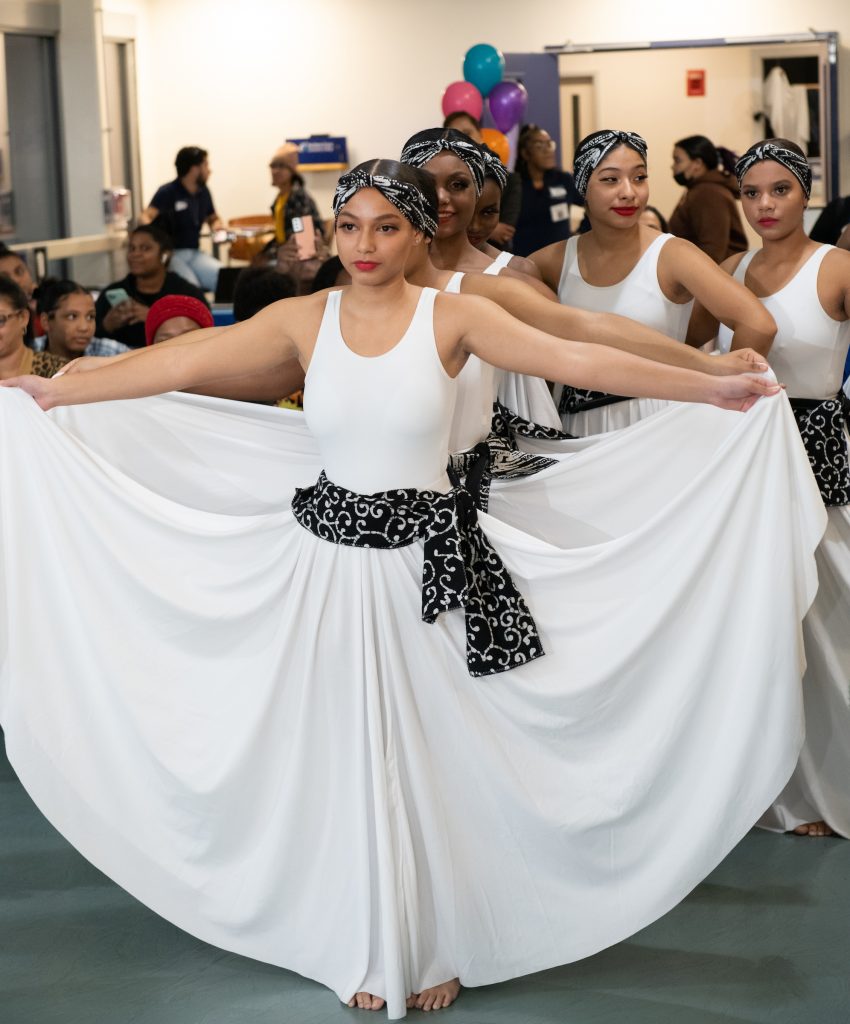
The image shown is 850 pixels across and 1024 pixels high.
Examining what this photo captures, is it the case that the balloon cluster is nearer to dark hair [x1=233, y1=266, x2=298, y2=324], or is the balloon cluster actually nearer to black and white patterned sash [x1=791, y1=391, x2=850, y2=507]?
dark hair [x1=233, y1=266, x2=298, y2=324]

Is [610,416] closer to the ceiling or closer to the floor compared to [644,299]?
closer to the floor

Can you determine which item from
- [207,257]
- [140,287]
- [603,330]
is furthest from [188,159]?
[603,330]

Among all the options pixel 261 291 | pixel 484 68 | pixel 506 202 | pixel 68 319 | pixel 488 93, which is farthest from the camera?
pixel 488 93

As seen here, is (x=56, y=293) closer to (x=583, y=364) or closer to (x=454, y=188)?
(x=454, y=188)

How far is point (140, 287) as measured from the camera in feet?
21.7

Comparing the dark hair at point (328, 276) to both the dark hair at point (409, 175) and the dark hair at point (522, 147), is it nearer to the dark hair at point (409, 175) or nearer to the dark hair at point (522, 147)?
the dark hair at point (409, 175)

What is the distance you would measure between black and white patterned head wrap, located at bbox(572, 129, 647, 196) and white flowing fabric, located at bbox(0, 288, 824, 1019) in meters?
0.84

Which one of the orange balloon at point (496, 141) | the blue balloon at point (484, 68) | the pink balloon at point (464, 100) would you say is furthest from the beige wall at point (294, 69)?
the orange balloon at point (496, 141)

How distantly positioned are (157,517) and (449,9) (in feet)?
35.7

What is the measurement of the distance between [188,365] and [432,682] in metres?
0.84

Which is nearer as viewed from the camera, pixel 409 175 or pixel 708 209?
pixel 409 175

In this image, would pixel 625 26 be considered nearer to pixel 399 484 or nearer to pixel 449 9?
pixel 449 9

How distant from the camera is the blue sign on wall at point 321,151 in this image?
1300cm

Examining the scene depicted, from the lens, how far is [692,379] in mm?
2707
